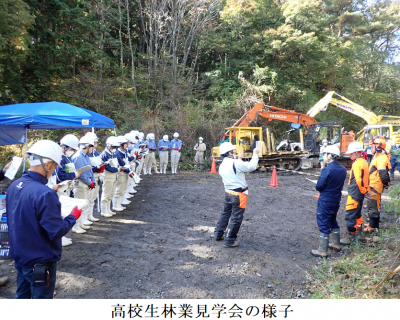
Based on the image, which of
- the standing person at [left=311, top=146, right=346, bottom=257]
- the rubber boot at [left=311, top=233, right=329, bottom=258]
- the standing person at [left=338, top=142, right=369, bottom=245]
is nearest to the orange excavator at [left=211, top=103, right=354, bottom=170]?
the standing person at [left=338, top=142, right=369, bottom=245]

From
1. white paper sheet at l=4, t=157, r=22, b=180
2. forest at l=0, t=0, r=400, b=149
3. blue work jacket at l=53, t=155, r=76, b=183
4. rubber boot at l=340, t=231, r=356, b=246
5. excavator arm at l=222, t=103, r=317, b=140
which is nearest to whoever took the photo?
white paper sheet at l=4, t=157, r=22, b=180

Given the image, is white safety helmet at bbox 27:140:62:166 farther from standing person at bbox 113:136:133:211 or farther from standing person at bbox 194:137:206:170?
standing person at bbox 194:137:206:170

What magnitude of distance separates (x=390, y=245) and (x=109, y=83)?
18956 mm

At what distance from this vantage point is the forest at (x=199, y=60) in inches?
695

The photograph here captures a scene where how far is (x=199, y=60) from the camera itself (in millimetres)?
24812

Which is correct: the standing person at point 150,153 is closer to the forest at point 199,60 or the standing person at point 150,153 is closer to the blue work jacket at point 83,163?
the forest at point 199,60

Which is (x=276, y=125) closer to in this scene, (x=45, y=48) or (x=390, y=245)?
(x=45, y=48)

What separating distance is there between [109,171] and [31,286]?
4.34m

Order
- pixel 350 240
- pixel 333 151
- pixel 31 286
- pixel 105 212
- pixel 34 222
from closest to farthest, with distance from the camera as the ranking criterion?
pixel 34 222 < pixel 31 286 < pixel 333 151 < pixel 350 240 < pixel 105 212

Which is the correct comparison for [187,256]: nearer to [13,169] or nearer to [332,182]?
[332,182]

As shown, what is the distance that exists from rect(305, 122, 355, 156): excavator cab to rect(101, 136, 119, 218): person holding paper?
11821mm

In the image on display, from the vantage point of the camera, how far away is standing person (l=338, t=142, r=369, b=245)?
5156mm

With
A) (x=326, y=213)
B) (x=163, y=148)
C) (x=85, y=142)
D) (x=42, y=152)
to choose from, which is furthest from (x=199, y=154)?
(x=42, y=152)
